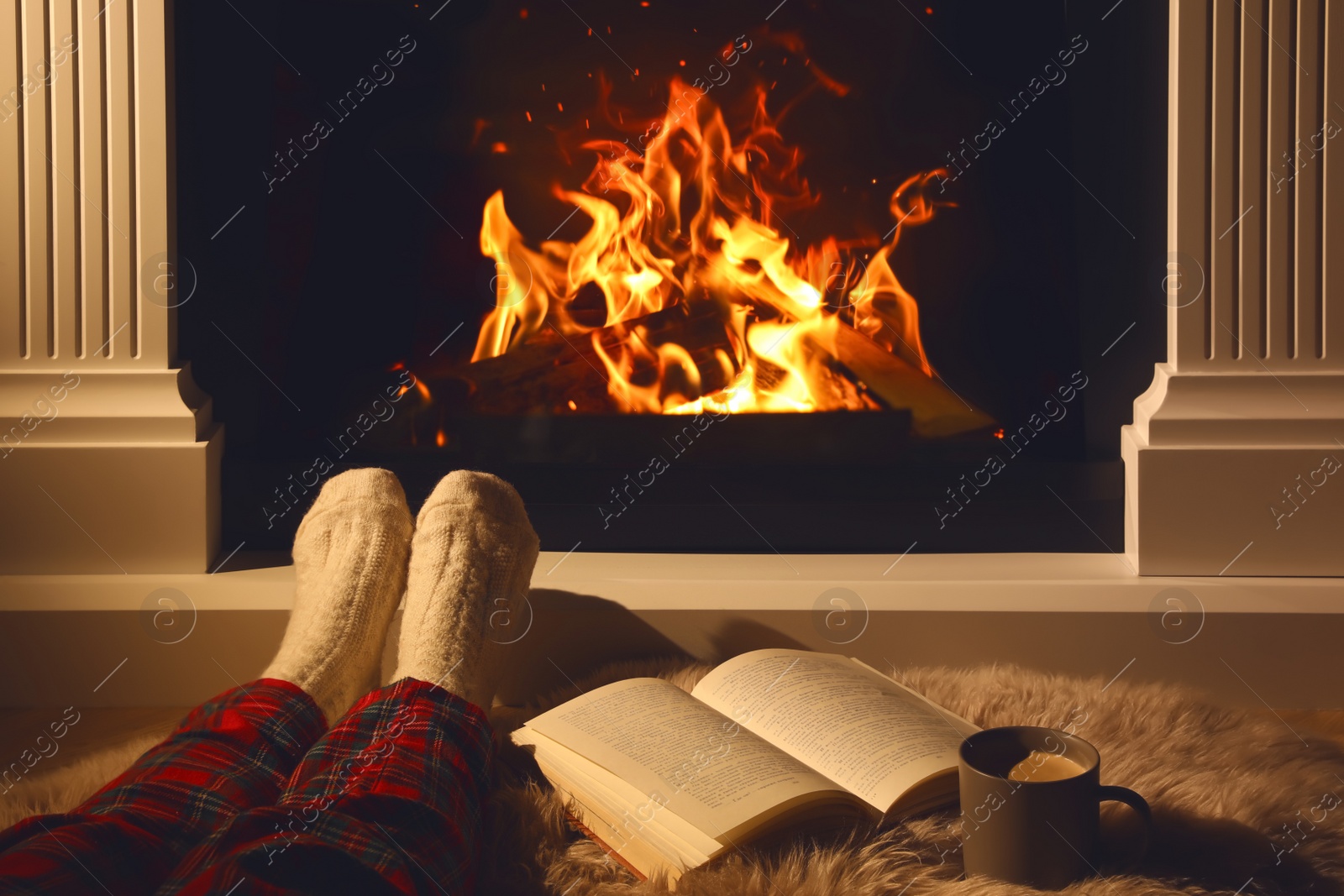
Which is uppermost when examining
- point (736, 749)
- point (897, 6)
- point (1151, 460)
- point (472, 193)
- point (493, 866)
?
point (897, 6)

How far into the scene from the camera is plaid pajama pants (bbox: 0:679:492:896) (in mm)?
489

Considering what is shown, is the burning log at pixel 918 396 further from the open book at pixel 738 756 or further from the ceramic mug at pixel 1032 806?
the ceramic mug at pixel 1032 806

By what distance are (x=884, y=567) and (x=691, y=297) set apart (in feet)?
1.46

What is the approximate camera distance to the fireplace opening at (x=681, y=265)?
1.23 meters

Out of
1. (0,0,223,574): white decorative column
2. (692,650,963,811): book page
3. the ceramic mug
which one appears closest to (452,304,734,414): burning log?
(0,0,223,574): white decorative column

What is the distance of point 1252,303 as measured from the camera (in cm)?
109

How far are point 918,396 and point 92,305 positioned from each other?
3.36 ft

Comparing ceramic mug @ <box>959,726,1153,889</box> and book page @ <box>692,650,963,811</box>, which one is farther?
book page @ <box>692,650,963,811</box>

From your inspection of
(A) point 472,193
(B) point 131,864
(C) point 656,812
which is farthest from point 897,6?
(B) point 131,864

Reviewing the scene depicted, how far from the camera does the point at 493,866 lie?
2.33 feet

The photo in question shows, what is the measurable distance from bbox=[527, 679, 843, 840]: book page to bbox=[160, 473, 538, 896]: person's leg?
0.09 m

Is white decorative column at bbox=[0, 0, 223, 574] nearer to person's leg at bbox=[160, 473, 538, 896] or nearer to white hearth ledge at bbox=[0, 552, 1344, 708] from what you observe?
white hearth ledge at bbox=[0, 552, 1344, 708]

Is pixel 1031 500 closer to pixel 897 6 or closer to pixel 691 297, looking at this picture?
pixel 691 297

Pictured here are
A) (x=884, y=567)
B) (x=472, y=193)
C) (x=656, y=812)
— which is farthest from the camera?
(x=472, y=193)
